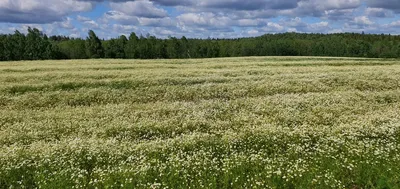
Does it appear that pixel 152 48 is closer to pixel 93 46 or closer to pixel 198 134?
pixel 93 46

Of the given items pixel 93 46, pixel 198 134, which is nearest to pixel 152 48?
pixel 93 46

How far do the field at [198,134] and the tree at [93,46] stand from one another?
298ft

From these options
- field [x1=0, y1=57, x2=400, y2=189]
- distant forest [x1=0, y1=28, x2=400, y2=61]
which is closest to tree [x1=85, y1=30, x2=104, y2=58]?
distant forest [x1=0, y1=28, x2=400, y2=61]

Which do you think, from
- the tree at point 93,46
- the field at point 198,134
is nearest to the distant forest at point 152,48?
the tree at point 93,46

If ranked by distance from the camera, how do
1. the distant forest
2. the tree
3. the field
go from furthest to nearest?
the tree < the distant forest < the field

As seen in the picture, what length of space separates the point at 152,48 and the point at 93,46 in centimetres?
2495

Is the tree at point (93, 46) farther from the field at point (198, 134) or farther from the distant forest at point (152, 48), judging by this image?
the field at point (198, 134)

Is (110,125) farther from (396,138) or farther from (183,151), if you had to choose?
(396,138)

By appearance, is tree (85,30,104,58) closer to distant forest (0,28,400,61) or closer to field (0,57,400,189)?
distant forest (0,28,400,61)

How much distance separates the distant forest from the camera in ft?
365

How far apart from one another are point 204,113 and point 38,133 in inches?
326

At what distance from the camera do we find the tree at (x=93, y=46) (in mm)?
117875

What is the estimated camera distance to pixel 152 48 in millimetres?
136125

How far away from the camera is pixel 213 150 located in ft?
42.0
